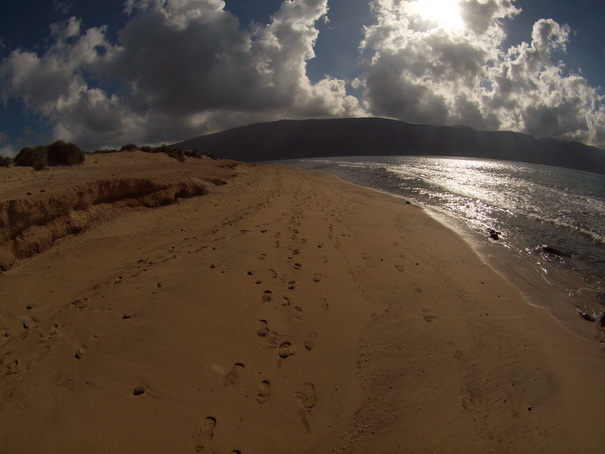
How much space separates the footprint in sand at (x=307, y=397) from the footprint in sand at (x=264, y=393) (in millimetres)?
309

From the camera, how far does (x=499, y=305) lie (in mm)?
5207

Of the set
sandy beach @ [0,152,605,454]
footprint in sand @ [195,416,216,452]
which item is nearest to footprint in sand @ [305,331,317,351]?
sandy beach @ [0,152,605,454]

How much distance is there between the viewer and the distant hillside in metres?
146

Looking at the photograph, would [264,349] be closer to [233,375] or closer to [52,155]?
[233,375]

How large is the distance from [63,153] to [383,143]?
174799mm

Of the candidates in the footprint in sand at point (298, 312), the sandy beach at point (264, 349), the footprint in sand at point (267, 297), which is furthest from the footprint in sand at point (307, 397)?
the footprint in sand at point (267, 297)

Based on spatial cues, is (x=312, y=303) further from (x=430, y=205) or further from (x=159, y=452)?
(x=430, y=205)

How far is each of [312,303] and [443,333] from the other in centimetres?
196

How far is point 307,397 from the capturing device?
305cm

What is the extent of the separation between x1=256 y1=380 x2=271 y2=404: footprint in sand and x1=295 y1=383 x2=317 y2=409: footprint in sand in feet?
1.01

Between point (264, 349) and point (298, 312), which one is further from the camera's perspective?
point (298, 312)

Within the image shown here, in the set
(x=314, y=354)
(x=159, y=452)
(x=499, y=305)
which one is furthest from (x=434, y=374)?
(x=159, y=452)


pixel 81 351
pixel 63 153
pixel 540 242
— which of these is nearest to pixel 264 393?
pixel 81 351

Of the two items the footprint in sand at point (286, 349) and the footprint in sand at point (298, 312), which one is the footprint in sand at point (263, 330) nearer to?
the footprint in sand at point (286, 349)
